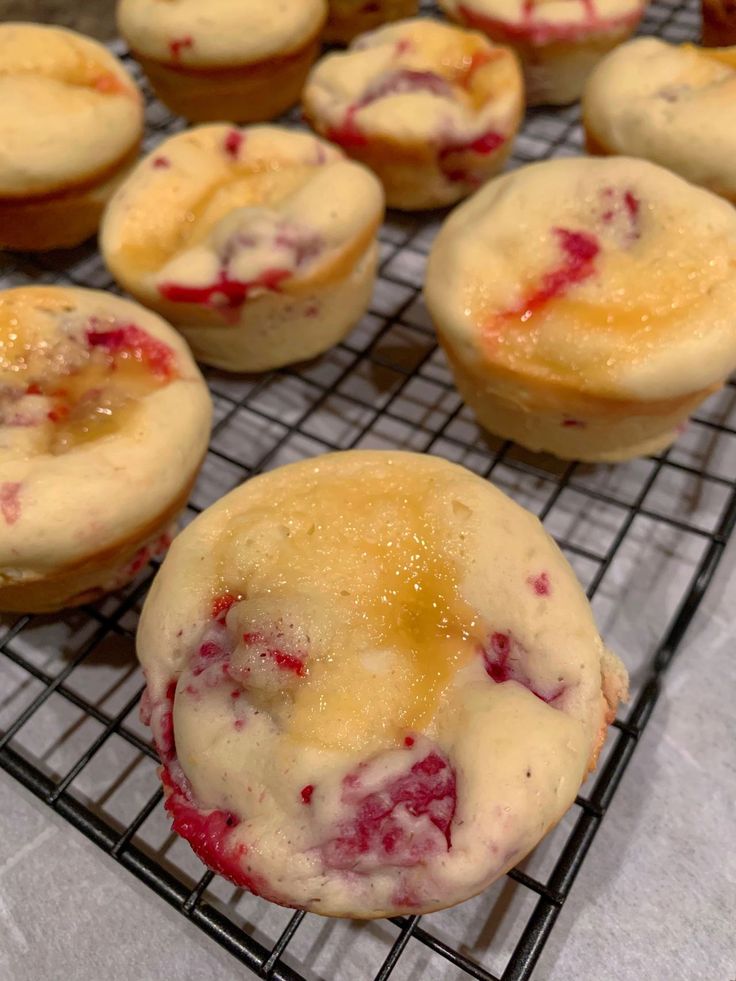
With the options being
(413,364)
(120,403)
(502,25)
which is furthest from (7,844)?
(502,25)

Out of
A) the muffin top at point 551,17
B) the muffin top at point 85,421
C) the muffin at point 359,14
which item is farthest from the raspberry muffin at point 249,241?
the muffin at point 359,14

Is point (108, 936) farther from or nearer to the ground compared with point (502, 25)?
nearer to the ground

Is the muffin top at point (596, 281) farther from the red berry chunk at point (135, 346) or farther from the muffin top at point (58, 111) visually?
the muffin top at point (58, 111)

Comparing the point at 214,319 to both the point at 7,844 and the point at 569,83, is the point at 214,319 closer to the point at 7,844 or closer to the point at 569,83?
the point at 7,844

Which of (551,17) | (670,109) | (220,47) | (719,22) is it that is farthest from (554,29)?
(220,47)

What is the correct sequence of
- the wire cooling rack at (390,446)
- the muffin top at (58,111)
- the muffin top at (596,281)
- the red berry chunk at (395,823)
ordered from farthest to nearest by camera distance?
1. the muffin top at (58,111)
2. the muffin top at (596,281)
3. the wire cooling rack at (390,446)
4. the red berry chunk at (395,823)

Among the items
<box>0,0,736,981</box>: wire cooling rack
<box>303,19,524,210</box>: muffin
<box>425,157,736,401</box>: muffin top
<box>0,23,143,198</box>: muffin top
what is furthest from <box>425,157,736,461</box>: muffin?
<box>0,23,143,198</box>: muffin top

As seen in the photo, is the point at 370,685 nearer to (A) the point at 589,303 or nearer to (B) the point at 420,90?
(A) the point at 589,303
